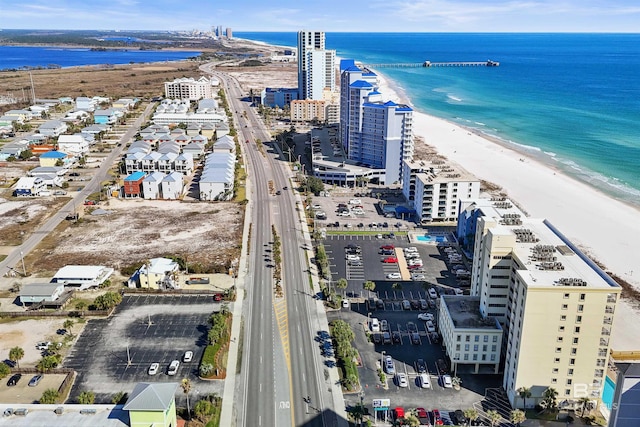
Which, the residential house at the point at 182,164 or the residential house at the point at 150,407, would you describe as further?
the residential house at the point at 182,164

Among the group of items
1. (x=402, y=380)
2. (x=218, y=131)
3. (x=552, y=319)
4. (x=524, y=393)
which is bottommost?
(x=402, y=380)

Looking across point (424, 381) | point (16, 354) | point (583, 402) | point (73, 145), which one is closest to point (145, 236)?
point (16, 354)

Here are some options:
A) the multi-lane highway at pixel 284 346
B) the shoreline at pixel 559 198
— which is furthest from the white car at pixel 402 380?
the shoreline at pixel 559 198

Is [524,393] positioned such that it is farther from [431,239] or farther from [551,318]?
[431,239]

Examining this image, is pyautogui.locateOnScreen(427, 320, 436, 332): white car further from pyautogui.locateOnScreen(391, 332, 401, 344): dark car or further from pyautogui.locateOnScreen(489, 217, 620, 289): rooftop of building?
pyautogui.locateOnScreen(489, 217, 620, 289): rooftop of building

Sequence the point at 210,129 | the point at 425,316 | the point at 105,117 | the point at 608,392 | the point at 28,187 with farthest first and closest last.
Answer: the point at 105,117, the point at 210,129, the point at 28,187, the point at 425,316, the point at 608,392

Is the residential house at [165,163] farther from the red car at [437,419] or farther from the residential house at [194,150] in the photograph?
the red car at [437,419]

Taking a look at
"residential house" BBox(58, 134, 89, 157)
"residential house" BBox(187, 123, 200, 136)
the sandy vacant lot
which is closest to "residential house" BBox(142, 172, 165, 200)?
the sandy vacant lot
